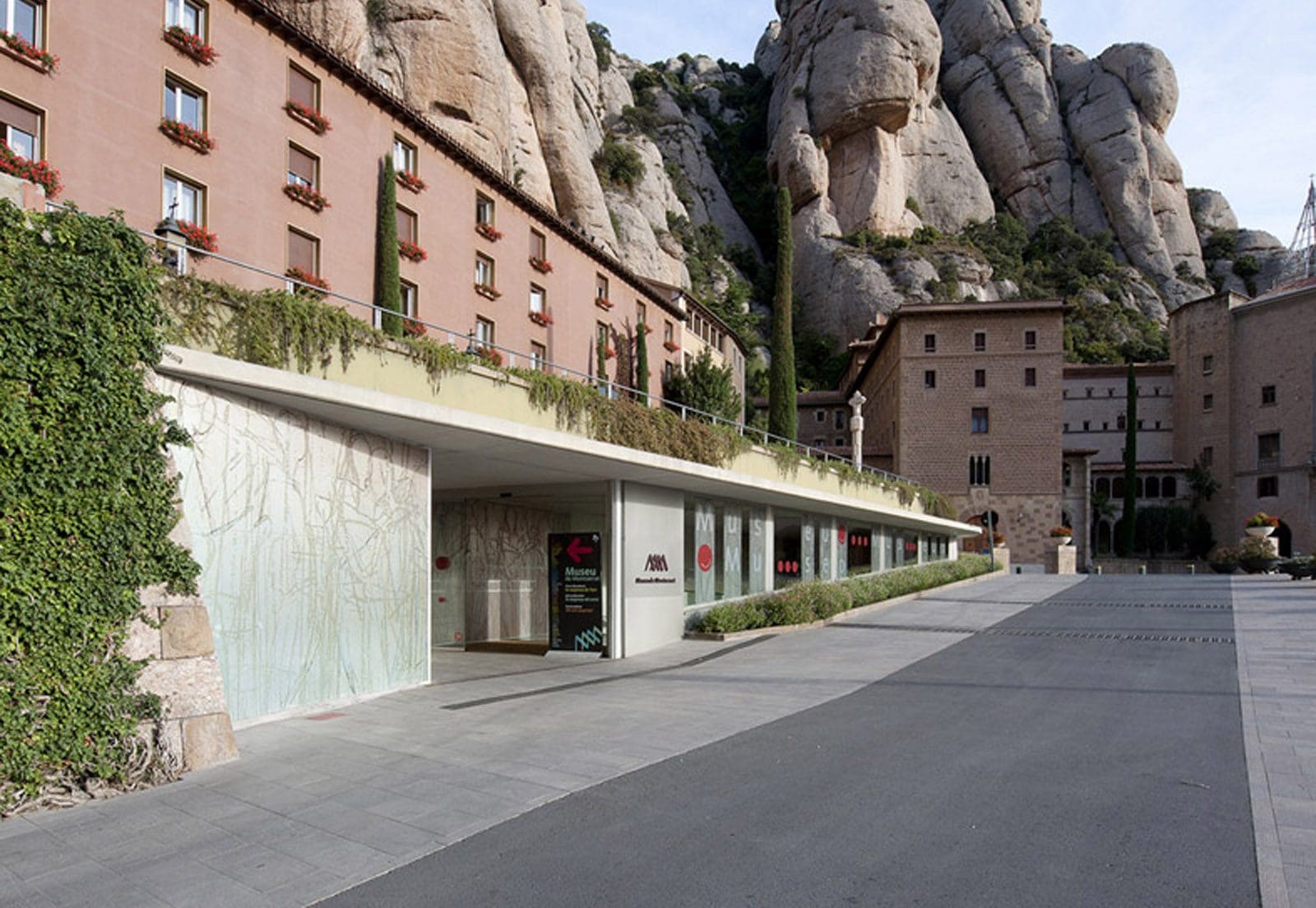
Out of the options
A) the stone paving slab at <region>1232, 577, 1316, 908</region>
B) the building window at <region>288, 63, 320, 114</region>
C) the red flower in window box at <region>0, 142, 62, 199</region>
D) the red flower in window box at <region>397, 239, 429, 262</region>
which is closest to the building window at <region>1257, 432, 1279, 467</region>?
the stone paving slab at <region>1232, 577, 1316, 908</region>

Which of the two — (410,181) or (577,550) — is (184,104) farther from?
(577,550)

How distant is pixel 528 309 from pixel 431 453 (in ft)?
65.5

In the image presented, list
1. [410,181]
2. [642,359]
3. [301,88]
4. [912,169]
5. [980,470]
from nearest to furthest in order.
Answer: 1. [301,88]
2. [410,181]
3. [642,359]
4. [980,470]
5. [912,169]

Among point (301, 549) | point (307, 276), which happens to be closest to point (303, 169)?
point (307, 276)

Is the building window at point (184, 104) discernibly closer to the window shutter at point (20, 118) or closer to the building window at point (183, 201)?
the building window at point (183, 201)

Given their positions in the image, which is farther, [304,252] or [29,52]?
[304,252]

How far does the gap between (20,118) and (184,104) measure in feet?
13.2

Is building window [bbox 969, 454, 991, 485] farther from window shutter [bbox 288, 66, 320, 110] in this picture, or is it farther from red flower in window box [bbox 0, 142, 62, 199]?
red flower in window box [bbox 0, 142, 62, 199]

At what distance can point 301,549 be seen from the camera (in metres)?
9.85

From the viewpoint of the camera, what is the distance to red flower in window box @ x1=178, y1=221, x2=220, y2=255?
725 inches

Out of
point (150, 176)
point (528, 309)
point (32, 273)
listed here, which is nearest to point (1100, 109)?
point (528, 309)

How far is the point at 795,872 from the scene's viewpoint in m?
5.05

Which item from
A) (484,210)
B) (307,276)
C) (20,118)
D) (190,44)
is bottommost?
(307,276)

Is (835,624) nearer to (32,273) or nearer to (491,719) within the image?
(491,719)
